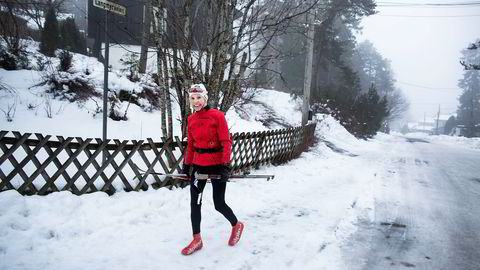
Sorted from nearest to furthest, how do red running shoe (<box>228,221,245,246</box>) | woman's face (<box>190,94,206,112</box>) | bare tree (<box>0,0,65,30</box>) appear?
woman's face (<box>190,94,206,112</box>), red running shoe (<box>228,221,245,246</box>), bare tree (<box>0,0,65,30</box>)

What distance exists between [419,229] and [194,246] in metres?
3.46

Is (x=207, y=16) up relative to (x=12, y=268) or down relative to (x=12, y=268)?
up

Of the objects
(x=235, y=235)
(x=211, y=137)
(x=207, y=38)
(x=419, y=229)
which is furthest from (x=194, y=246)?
(x=207, y=38)

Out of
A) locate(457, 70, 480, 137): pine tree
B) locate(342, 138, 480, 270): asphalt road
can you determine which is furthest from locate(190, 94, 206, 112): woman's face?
locate(457, 70, 480, 137): pine tree

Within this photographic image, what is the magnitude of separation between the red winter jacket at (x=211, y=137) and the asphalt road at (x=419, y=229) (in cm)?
192

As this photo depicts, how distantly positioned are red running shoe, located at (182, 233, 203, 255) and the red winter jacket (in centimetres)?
→ 90

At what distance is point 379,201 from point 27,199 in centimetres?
587

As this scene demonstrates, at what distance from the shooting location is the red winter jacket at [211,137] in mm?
3555

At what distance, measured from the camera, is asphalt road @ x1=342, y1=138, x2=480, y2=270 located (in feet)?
12.2

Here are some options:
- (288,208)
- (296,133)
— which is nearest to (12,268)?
(288,208)

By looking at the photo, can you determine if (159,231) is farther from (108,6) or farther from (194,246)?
(108,6)

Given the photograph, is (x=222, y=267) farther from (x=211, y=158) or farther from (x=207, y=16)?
(x=207, y=16)

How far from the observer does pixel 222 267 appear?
333cm

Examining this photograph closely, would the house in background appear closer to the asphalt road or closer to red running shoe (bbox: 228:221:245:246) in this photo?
the asphalt road
